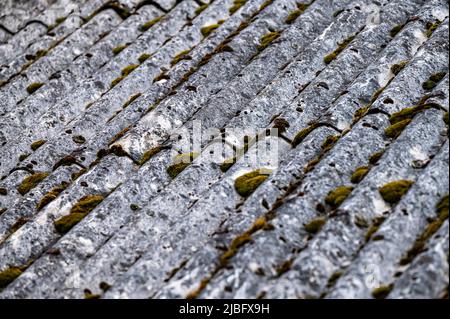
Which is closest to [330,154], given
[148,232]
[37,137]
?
[148,232]

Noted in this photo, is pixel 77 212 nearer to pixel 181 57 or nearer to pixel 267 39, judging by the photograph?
pixel 181 57

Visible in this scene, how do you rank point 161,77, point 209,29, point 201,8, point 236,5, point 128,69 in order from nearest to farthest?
1. point 161,77
2. point 128,69
3. point 209,29
4. point 236,5
5. point 201,8

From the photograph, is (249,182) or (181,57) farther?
(181,57)

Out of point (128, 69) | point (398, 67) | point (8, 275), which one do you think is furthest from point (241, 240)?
point (128, 69)

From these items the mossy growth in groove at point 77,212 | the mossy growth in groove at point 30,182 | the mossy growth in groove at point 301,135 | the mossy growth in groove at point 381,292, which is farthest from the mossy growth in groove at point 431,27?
the mossy growth in groove at point 30,182

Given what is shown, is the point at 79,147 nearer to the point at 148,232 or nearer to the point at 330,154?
the point at 148,232

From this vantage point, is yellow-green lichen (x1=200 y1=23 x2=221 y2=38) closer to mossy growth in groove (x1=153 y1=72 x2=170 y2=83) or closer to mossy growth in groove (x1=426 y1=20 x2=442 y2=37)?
mossy growth in groove (x1=153 y1=72 x2=170 y2=83)
